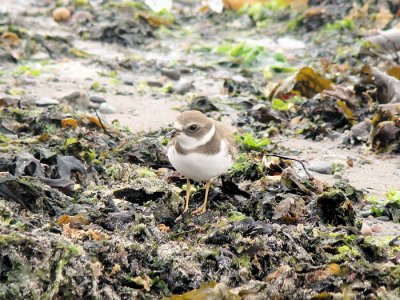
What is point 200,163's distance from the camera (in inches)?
188

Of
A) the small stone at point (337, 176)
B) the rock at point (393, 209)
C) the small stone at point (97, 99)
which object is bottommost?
the small stone at point (97, 99)

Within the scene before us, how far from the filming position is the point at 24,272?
3654 mm

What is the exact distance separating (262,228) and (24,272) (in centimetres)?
143

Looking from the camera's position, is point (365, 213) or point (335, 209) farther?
point (365, 213)

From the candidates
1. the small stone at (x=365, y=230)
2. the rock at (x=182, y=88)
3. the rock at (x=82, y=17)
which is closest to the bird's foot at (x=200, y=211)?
the small stone at (x=365, y=230)

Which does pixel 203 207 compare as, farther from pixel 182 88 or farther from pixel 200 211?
pixel 182 88

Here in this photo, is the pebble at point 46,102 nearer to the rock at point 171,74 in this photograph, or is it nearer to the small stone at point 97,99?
the small stone at point 97,99

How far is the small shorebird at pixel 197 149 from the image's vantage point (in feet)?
15.7

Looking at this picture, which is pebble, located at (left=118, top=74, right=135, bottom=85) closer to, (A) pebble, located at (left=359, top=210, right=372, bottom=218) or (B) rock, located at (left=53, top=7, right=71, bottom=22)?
(B) rock, located at (left=53, top=7, right=71, bottom=22)

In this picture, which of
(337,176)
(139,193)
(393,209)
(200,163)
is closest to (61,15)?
(337,176)

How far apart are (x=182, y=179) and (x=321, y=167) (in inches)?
50.7

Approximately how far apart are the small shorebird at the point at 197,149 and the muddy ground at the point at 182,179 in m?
0.30

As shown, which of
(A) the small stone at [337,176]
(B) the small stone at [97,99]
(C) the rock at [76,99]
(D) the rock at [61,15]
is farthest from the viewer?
(D) the rock at [61,15]

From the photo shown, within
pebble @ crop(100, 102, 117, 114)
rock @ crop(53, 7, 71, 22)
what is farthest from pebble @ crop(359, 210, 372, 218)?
rock @ crop(53, 7, 71, 22)
